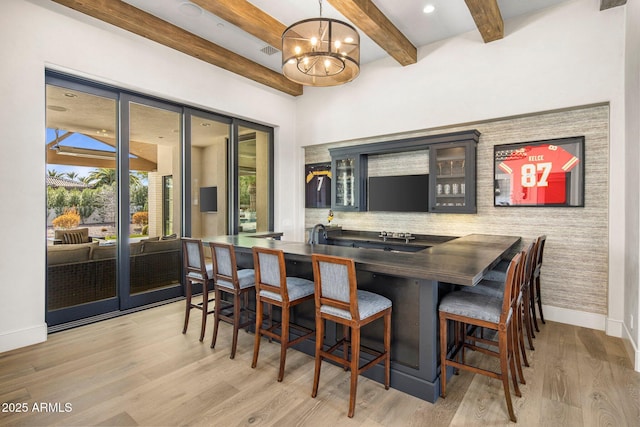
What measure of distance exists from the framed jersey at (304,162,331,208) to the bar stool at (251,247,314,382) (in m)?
3.36

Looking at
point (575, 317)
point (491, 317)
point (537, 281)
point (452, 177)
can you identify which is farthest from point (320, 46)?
point (575, 317)

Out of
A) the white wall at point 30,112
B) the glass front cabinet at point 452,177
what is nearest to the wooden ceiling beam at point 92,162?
A: the white wall at point 30,112

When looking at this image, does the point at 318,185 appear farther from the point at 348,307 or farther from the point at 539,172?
the point at 348,307

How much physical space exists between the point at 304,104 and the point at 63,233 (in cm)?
439

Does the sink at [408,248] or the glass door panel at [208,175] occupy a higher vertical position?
the glass door panel at [208,175]

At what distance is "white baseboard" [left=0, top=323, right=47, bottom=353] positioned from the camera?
121 inches

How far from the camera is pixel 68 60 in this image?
3506 millimetres

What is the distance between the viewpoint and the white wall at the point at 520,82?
3.44m

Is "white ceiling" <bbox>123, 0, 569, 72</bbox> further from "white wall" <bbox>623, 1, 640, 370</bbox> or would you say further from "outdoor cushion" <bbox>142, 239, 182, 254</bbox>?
"outdoor cushion" <bbox>142, 239, 182, 254</bbox>

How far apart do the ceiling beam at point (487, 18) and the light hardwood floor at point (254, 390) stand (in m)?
3.49

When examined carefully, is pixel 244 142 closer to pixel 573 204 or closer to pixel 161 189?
pixel 161 189

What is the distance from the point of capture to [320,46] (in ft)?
8.62

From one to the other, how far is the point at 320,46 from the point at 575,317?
407cm

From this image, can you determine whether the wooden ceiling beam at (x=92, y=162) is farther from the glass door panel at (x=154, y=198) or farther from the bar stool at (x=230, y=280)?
the bar stool at (x=230, y=280)
